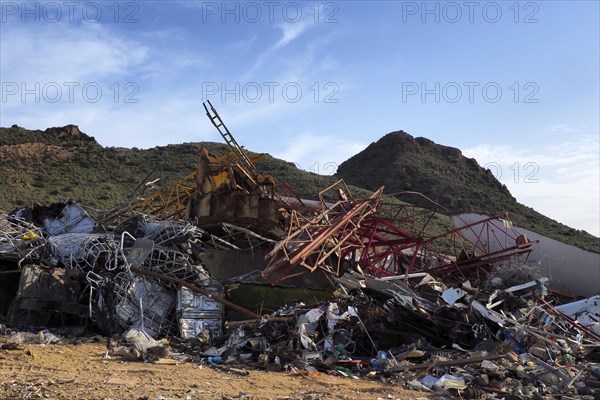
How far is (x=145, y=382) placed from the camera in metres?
6.98

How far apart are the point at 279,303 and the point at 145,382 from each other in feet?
16.6

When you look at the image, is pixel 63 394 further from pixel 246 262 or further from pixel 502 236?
pixel 502 236

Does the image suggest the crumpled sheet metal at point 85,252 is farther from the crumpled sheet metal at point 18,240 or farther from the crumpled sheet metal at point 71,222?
the crumpled sheet metal at point 71,222

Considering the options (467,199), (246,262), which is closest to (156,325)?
(246,262)

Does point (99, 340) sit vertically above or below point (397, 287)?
below

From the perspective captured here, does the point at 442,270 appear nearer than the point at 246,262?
No

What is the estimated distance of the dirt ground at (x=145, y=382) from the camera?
6301mm

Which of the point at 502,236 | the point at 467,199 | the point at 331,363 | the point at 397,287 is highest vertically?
the point at 467,199

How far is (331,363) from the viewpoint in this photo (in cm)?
860

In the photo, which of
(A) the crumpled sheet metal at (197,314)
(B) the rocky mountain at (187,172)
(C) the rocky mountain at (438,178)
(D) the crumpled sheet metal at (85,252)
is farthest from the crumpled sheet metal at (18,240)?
(C) the rocky mountain at (438,178)

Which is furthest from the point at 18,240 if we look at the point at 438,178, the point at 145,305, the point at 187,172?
the point at 438,178

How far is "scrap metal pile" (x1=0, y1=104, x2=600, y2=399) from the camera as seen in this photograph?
859 centimetres

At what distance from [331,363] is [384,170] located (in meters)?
41.5

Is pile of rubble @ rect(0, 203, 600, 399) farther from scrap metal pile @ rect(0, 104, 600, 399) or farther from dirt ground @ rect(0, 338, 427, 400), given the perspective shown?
dirt ground @ rect(0, 338, 427, 400)
